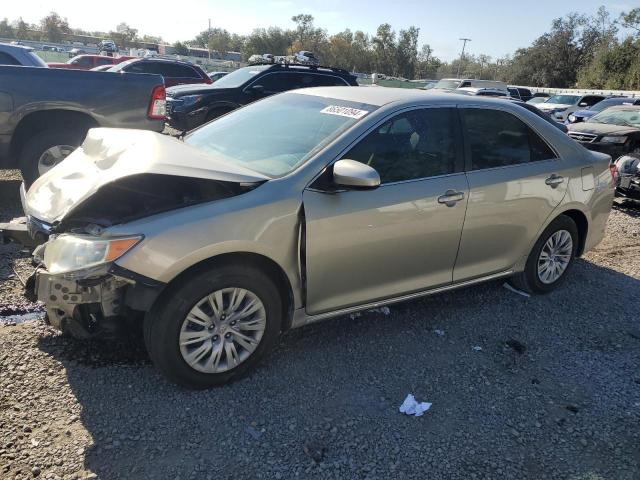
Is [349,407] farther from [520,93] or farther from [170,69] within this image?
[520,93]

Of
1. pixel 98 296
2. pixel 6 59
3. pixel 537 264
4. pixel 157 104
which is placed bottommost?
pixel 537 264

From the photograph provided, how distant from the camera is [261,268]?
9.93 ft

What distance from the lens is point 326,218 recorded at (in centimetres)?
309

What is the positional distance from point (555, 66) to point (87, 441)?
216 feet

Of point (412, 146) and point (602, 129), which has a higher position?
point (412, 146)

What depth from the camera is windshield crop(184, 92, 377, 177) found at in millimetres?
3309

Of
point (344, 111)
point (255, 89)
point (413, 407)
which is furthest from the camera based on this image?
point (255, 89)

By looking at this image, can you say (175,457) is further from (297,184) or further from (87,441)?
(297,184)

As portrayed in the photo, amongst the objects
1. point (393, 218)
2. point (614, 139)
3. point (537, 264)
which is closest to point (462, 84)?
point (614, 139)

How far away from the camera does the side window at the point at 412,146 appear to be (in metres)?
3.38

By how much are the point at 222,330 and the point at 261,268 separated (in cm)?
42

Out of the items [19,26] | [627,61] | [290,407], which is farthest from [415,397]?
[19,26]

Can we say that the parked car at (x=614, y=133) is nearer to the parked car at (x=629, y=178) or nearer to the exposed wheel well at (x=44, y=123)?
the parked car at (x=629, y=178)

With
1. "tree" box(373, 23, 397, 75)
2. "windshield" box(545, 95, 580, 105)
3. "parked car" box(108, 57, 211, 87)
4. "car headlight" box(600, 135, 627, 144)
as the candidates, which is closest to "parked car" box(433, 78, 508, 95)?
"windshield" box(545, 95, 580, 105)
